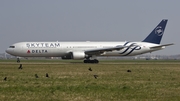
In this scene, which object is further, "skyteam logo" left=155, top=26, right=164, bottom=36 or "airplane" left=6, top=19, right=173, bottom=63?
"skyteam logo" left=155, top=26, right=164, bottom=36

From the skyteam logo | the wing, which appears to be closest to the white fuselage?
the wing

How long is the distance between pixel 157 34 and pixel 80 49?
15647 mm

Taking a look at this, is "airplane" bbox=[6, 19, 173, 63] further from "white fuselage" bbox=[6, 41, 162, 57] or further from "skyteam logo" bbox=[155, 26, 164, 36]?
"skyteam logo" bbox=[155, 26, 164, 36]

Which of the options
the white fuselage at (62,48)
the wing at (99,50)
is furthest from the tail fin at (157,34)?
the wing at (99,50)

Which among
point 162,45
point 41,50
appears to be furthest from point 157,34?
point 41,50

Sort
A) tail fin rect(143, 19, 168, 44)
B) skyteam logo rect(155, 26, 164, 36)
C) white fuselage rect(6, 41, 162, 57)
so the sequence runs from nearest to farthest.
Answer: white fuselage rect(6, 41, 162, 57)
tail fin rect(143, 19, 168, 44)
skyteam logo rect(155, 26, 164, 36)

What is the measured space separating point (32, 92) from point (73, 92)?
6.38ft

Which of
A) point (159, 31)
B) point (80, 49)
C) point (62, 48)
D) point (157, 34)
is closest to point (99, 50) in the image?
point (80, 49)

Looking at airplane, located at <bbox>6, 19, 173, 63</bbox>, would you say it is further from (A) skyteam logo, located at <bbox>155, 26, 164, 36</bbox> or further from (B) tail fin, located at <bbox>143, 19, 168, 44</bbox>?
(A) skyteam logo, located at <bbox>155, 26, 164, 36</bbox>

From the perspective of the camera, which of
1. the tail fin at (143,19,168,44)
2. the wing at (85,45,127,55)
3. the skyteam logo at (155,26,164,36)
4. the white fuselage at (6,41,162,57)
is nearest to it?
the white fuselage at (6,41,162,57)

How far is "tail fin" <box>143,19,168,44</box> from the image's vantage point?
64625 mm

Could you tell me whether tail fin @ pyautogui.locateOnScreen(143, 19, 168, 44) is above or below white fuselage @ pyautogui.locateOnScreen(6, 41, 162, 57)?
above

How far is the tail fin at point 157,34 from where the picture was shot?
64.6 meters

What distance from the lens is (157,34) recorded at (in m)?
64.9
